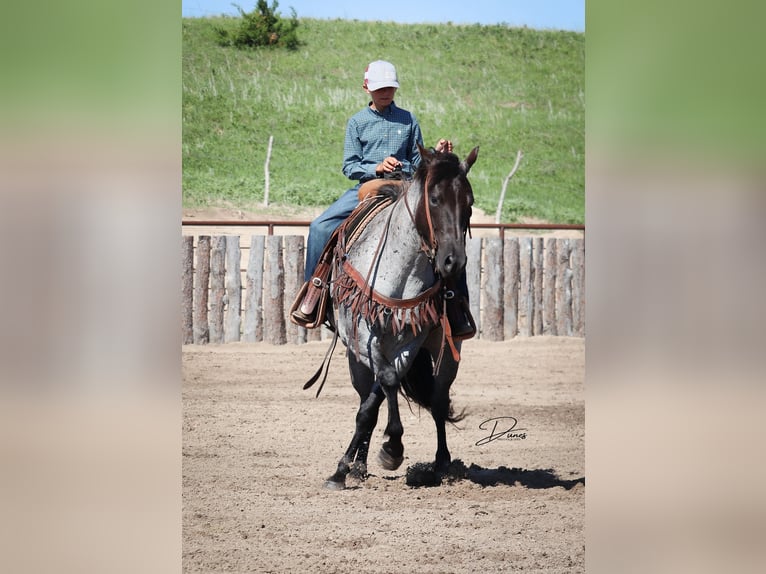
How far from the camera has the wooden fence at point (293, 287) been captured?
881cm

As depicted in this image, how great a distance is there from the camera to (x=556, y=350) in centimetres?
927

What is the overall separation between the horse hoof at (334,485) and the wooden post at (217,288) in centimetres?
373

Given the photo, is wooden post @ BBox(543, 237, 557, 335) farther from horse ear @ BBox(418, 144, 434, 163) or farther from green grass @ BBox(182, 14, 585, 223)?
horse ear @ BBox(418, 144, 434, 163)

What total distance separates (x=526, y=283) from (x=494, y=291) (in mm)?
352

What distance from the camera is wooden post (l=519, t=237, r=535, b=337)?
953 cm

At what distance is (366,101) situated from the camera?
12477mm

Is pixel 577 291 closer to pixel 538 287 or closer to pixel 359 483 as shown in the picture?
pixel 538 287

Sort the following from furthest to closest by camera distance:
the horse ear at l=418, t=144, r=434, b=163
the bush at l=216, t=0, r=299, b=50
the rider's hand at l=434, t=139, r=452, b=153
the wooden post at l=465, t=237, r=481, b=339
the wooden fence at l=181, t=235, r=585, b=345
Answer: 1. the bush at l=216, t=0, r=299, b=50
2. the wooden post at l=465, t=237, r=481, b=339
3. the wooden fence at l=181, t=235, r=585, b=345
4. the rider's hand at l=434, t=139, r=452, b=153
5. the horse ear at l=418, t=144, r=434, b=163

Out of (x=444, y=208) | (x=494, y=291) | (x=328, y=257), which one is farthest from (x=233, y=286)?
(x=444, y=208)

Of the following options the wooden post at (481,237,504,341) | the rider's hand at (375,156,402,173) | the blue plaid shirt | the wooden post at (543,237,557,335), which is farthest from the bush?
the rider's hand at (375,156,402,173)

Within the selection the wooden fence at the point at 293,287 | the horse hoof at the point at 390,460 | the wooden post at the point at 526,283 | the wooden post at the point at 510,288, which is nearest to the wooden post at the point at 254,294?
the wooden fence at the point at 293,287
